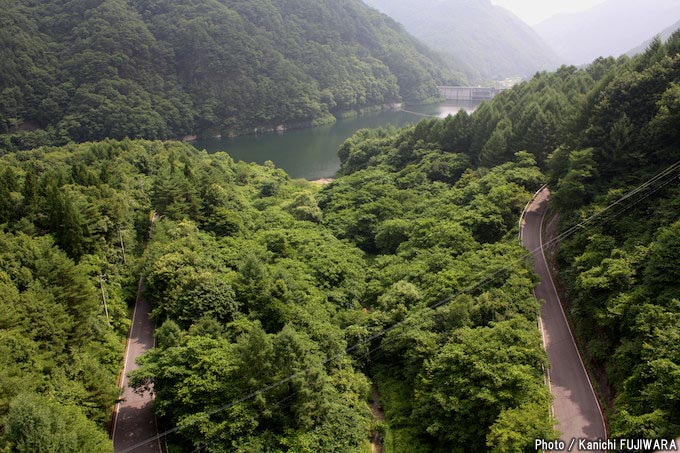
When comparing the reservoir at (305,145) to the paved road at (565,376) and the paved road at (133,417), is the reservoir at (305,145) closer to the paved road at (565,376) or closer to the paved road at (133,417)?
the paved road at (133,417)

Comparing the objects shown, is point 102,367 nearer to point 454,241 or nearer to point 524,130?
point 454,241

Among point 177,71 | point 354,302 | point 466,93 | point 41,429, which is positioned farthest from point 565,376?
point 466,93

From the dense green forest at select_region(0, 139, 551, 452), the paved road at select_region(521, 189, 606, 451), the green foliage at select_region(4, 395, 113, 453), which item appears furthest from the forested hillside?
the green foliage at select_region(4, 395, 113, 453)

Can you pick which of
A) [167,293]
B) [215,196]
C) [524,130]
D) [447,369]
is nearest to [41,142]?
[215,196]

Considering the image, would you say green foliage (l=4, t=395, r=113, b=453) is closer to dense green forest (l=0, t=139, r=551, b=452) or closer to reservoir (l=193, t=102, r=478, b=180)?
dense green forest (l=0, t=139, r=551, b=452)

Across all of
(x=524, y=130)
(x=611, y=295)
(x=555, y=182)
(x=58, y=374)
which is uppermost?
(x=524, y=130)

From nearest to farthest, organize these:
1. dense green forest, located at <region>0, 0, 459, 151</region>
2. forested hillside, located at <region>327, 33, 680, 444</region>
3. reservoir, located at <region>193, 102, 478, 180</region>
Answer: forested hillside, located at <region>327, 33, 680, 444</region>, reservoir, located at <region>193, 102, 478, 180</region>, dense green forest, located at <region>0, 0, 459, 151</region>

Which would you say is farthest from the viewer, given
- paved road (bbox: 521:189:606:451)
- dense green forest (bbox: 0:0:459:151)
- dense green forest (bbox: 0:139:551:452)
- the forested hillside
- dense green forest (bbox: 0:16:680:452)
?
dense green forest (bbox: 0:0:459:151)

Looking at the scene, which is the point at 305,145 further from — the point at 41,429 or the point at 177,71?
the point at 41,429
